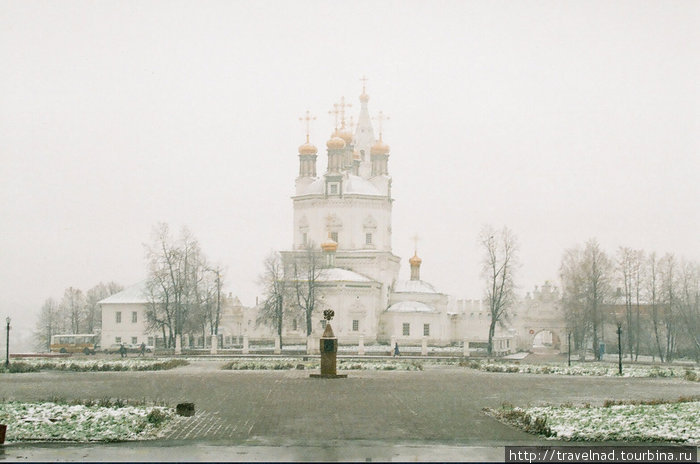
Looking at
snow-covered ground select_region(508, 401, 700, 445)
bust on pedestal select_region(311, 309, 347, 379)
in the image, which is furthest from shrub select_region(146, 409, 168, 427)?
bust on pedestal select_region(311, 309, 347, 379)

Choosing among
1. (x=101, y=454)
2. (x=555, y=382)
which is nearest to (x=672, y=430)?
(x=101, y=454)

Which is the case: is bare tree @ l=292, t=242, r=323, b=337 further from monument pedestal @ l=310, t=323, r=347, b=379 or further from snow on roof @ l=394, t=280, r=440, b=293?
monument pedestal @ l=310, t=323, r=347, b=379

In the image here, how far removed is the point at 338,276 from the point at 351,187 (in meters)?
8.54

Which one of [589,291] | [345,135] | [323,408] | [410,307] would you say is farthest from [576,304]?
[323,408]

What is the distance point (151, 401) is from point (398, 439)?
26.8 feet

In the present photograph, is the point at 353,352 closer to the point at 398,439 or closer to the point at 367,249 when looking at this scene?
the point at 367,249

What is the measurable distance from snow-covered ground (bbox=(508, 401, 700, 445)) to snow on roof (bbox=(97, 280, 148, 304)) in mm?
57193

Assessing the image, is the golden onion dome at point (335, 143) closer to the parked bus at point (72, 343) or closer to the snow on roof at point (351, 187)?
the snow on roof at point (351, 187)

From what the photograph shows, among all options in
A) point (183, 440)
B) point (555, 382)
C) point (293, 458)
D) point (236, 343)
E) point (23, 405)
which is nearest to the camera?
point (293, 458)

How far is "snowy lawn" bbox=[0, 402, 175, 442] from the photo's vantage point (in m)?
15.8

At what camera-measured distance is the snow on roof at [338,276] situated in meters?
69.0

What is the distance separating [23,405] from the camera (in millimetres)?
19297

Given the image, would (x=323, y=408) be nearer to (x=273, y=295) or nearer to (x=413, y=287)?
(x=273, y=295)

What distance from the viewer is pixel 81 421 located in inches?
667
